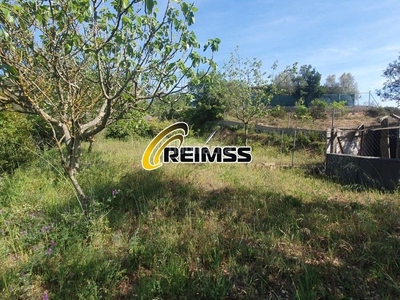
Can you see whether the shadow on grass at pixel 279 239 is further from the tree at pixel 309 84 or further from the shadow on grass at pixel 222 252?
the tree at pixel 309 84

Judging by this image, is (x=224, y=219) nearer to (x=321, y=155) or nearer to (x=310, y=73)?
(x=321, y=155)

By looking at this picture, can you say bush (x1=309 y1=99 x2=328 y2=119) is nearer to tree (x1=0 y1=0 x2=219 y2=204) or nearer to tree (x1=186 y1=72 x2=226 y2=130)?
tree (x1=186 y1=72 x2=226 y2=130)

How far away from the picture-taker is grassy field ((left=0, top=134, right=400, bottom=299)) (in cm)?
206

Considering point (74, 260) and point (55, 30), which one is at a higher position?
point (55, 30)

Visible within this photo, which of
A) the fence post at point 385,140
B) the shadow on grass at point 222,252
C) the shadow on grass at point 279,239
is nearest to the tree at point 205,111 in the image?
the fence post at point 385,140

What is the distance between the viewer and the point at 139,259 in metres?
2.46

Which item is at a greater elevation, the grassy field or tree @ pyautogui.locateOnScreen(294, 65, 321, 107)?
tree @ pyautogui.locateOnScreen(294, 65, 321, 107)

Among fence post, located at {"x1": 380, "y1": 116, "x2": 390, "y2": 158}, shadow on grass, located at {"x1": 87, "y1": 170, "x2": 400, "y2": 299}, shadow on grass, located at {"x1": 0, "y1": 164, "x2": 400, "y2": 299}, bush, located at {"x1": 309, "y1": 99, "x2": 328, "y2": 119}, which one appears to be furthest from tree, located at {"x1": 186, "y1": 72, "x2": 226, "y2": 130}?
Answer: shadow on grass, located at {"x1": 0, "y1": 164, "x2": 400, "y2": 299}

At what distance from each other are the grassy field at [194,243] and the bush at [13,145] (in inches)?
30.6

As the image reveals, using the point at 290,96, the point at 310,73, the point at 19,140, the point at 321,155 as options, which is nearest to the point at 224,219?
the point at 19,140

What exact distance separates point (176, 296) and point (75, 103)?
2.42 metres

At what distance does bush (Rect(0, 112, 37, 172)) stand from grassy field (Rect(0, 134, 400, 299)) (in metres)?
0.78

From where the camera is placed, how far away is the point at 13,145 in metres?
4.75

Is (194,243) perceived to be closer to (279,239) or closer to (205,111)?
(279,239)
